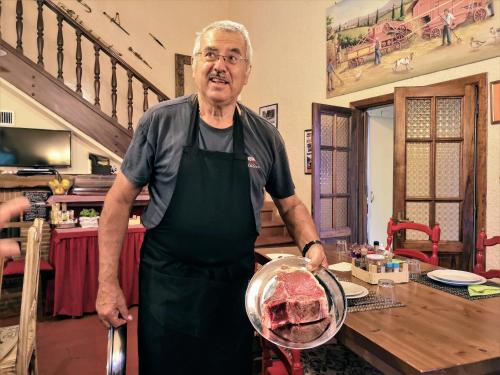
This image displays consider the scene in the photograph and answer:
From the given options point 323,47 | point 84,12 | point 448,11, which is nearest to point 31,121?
point 84,12

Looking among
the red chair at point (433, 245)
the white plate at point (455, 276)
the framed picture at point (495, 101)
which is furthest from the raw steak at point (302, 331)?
the framed picture at point (495, 101)

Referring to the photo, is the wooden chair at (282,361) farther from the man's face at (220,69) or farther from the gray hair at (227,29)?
the gray hair at (227,29)

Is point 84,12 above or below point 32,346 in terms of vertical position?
above

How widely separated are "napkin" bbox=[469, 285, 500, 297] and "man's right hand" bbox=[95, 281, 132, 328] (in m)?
1.39

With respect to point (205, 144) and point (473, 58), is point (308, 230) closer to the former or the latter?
point (205, 144)

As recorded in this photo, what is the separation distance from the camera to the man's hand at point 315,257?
127 centimetres

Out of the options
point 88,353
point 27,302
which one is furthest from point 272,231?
point 27,302

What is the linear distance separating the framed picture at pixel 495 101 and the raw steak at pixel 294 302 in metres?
2.53

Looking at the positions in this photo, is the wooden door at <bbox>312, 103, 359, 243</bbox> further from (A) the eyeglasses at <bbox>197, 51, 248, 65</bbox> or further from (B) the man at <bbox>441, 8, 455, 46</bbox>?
(A) the eyeglasses at <bbox>197, 51, 248, 65</bbox>

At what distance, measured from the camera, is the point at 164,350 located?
1267mm

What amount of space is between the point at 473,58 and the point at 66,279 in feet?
12.5

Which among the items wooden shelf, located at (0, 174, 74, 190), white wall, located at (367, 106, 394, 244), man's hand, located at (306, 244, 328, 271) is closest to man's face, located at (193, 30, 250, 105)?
man's hand, located at (306, 244, 328, 271)

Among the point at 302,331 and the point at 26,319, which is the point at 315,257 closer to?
the point at 302,331

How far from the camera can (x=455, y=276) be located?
1892 mm
